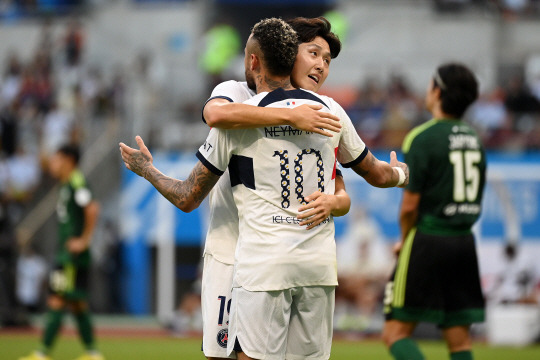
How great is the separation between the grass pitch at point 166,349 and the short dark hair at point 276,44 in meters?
6.85

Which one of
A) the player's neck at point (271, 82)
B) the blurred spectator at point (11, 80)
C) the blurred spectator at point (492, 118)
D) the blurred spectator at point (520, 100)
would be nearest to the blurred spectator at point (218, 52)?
the blurred spectator at point (11, 80)

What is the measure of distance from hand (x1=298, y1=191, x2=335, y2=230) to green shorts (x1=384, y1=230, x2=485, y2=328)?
2.09 meters

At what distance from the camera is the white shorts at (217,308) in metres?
4.08

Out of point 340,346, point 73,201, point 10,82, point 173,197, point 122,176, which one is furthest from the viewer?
point 10,82

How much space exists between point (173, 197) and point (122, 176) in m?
14.0

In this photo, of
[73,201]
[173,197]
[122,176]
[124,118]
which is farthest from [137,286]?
[173,197]

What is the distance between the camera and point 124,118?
1791 centimetres

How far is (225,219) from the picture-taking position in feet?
13.7

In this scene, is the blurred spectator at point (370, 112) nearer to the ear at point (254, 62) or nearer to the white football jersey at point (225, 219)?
the white football jersey at point (225, 219)

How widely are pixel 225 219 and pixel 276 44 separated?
3.13 ft

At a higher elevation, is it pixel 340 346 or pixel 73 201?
pixel 73 201

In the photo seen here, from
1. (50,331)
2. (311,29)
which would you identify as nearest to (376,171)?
(311,29)

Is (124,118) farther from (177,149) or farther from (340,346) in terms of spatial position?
(340,346)

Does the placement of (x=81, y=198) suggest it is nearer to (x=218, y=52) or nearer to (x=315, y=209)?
(x=315, y=209)
